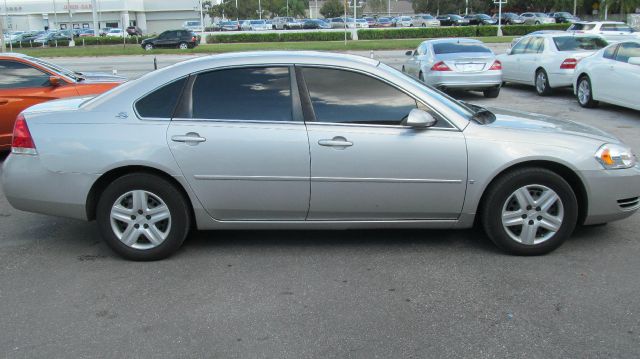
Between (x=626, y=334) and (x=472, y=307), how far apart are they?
2.95 feet

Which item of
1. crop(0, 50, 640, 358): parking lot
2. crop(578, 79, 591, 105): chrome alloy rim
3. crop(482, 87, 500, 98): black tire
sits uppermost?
crop(578, 79, 591, 105): chrome alloy rim

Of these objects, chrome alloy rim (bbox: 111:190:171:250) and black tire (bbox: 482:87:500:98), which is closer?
chrome alloy rim (bbox: 111:190:171:250)

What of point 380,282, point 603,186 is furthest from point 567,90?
point 380,282

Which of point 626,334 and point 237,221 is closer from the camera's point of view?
point 626,334

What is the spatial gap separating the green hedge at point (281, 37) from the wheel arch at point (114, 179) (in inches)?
1667

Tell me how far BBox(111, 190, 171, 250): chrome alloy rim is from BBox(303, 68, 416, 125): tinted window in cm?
144

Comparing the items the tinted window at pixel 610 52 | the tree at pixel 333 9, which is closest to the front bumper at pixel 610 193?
the tinted window at pixel 610 52

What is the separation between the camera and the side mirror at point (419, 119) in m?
4.68

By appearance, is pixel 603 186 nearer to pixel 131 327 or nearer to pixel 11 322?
pixel 131 327

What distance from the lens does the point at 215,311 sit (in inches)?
159

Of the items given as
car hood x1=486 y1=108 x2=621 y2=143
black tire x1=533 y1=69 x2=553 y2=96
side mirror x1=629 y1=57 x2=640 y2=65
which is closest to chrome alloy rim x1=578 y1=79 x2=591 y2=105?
black tire x1=533 y1=69 x2=553 y2=96

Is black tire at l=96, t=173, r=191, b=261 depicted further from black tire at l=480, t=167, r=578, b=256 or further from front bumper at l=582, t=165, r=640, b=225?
front bumper at l=582, t=165, r=640, b=225

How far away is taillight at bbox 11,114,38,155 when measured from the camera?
195 inches

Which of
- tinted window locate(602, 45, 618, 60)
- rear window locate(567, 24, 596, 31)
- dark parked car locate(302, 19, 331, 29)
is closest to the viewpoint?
tinted window locate(602, 45, 618, 60)
